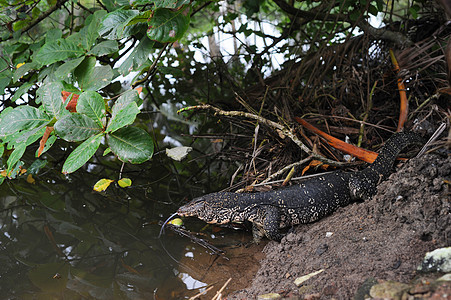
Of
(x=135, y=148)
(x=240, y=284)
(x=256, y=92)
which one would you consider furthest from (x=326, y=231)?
(x=256, y=92)

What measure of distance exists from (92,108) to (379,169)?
7.67 ft

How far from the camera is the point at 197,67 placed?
6750 millimetres

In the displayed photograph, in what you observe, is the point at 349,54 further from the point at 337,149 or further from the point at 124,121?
the point at 124,121

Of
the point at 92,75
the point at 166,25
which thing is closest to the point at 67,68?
the point at 92,75

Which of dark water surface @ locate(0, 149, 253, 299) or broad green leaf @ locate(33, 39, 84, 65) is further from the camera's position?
broad green leaf @ locate(33, 39, 84, 65)

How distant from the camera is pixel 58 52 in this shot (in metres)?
3.08

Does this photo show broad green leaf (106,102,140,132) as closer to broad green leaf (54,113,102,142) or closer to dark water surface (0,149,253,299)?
broad green leaf (54,113,102,142)

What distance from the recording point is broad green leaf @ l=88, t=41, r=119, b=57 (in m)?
3.00

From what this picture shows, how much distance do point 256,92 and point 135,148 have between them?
2.46 meters

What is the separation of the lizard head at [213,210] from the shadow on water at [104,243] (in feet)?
0.63

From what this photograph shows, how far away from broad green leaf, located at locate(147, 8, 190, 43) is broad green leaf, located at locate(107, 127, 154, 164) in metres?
0.67

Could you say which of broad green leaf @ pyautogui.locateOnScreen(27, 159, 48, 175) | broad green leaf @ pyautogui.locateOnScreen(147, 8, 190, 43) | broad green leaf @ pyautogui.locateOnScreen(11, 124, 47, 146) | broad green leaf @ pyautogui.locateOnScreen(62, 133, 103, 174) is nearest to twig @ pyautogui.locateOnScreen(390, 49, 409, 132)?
broad green leaf @ pyautogui.locateOnScreen(147, 8, 190, 43)

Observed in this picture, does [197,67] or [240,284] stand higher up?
[197,67]

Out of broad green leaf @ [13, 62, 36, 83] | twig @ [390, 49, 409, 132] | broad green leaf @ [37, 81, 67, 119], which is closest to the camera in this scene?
broad green leaf @ [37, 81, 67, 119]
